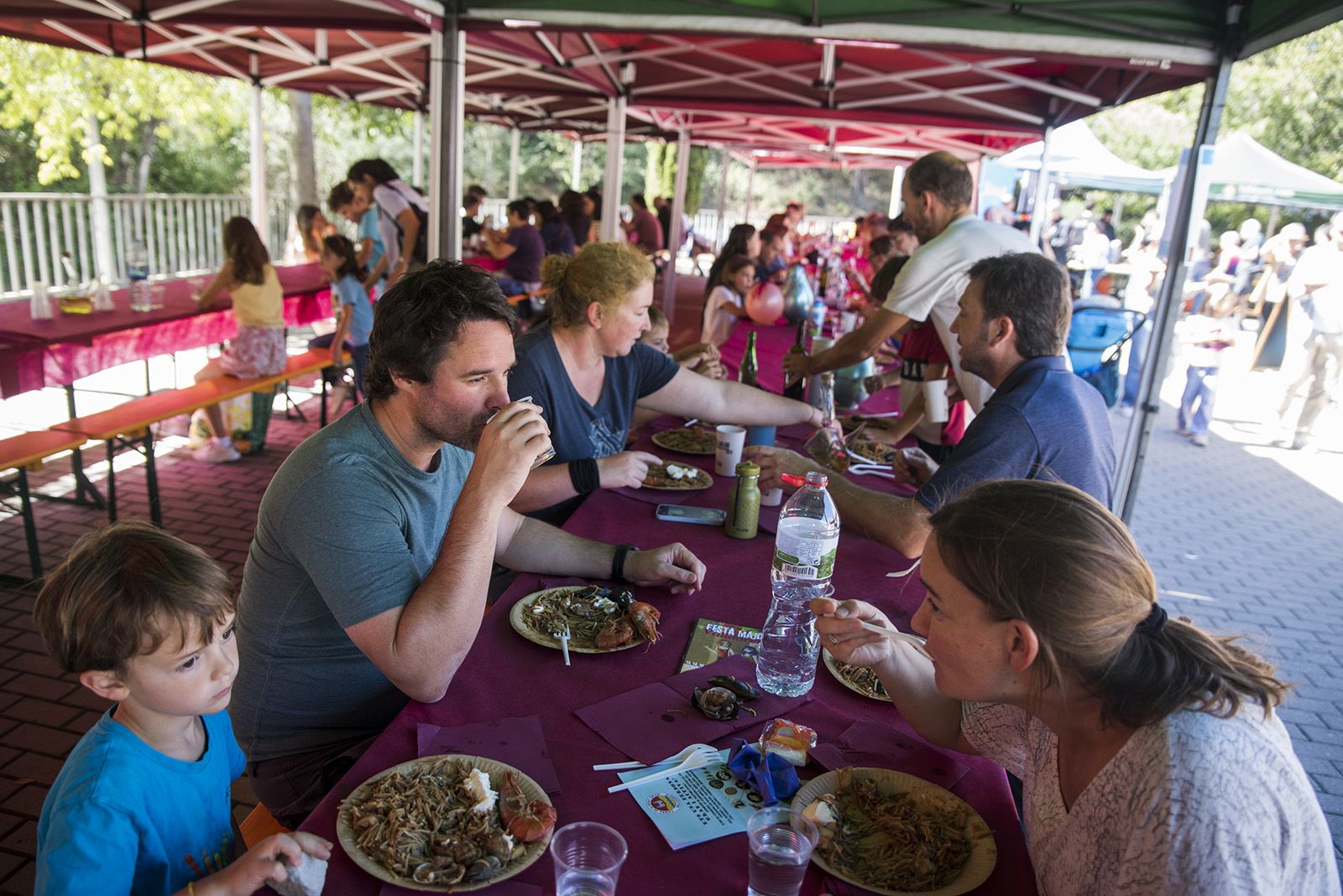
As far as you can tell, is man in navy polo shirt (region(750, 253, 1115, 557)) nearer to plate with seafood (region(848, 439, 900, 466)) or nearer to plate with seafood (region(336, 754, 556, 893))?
plate with seafood (region(848, 439, 900, 466))

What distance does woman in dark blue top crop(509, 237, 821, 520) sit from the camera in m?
2.98

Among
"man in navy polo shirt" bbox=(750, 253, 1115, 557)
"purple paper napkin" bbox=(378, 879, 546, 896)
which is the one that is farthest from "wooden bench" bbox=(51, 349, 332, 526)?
"purple paper napkin" bbox=(378, 879, 546, 896)

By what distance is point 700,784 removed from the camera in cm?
156

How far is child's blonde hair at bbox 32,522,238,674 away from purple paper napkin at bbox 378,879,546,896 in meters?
0.55

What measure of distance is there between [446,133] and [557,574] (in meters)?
3.55

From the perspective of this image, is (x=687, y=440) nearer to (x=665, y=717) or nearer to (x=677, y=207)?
(x=665, y=717)

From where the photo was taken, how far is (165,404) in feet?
17.0

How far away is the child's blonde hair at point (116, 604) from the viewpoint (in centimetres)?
143

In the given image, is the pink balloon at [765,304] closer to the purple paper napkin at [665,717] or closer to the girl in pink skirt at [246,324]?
the girl in pink skirt at [246,324]

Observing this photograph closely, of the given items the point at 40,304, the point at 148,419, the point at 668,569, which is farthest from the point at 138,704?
the point at 40,304

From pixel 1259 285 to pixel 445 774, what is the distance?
14.9m

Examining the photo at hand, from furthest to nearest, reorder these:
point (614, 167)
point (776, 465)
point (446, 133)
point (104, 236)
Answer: point (104, 236)
point (614, 167)
point (446, 133)
point (776, 465)

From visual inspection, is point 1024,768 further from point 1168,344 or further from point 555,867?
point 1168,344

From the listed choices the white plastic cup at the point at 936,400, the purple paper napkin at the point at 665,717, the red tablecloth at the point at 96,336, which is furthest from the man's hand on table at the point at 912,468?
the red tablecloth at the point at 96,336
